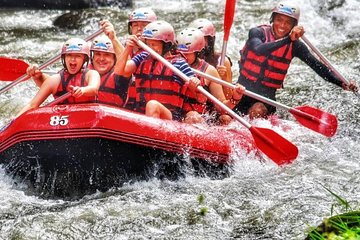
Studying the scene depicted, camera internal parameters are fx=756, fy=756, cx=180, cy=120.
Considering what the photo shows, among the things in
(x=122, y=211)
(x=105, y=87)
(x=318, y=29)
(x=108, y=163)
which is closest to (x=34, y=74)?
(x=105, y=87)

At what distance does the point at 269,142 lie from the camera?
6.67 metres

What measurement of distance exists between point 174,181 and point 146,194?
38cm

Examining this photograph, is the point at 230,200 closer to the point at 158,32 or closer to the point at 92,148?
the point at 92,148

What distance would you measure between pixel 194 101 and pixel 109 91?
824 millimetres

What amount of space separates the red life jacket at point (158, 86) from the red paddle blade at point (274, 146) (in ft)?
2.63

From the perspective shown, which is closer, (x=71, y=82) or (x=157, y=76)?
(x=71, y=82)

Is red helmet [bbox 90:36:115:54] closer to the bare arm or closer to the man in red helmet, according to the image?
the bare arm

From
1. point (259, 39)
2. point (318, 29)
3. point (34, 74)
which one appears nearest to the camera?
point (34, 74)

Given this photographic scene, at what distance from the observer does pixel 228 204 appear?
20.0 ft

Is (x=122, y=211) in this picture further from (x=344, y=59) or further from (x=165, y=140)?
(x=344, y=59)

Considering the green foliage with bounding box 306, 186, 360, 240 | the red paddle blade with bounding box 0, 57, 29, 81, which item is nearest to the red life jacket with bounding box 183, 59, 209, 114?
the red paddle blade with bounding box 0, 57, 29, 81

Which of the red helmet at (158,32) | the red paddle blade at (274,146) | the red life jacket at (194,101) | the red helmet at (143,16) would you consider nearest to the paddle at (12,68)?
the red helmet at (143,16)

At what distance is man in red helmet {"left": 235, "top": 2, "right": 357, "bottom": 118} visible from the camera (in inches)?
309

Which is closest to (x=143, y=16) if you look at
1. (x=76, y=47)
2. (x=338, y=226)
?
(x=76, y=47)
